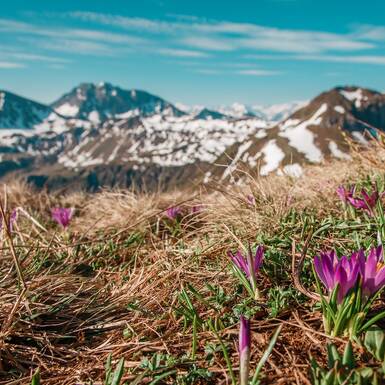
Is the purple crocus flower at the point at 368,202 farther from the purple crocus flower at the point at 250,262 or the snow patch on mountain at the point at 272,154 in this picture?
the snow patch on mountain at the point at 272,154

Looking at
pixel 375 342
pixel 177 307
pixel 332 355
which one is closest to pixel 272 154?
pixel 177 307

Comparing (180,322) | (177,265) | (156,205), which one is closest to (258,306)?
(180,322)

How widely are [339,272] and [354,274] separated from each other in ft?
0.20

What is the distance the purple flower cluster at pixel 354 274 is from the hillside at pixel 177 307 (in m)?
0.24

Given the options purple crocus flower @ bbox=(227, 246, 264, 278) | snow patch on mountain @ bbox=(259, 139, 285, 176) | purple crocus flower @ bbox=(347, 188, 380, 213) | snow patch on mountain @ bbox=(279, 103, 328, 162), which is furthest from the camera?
snow patch on mountain @ bbox=(279, 103, 328, 162)

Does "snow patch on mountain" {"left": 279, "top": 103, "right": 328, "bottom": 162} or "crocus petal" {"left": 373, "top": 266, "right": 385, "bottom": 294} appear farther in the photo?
"snow patch on mountain" {"left": 279, "top": 103, "right": 328, "bottom": 162}

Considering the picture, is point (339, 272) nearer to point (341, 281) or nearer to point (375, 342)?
point (341, 281)

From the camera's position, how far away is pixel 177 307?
2.47m

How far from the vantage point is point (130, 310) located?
260 centimetres

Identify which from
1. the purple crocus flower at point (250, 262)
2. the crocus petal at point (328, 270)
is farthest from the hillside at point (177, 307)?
the crocus petal at point (328, 270)

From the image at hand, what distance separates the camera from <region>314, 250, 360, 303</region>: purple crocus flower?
70.5 inches

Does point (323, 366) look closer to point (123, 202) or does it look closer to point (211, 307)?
point (211, 307)

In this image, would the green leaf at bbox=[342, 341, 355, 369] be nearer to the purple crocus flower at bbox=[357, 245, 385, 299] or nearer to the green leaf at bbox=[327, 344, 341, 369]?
the green leaf at bbox=[327, 344, 341, 369]

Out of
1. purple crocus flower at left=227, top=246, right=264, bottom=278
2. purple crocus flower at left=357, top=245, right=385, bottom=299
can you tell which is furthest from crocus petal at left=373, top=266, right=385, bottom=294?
purple crocus flower at left=227, top=246, right=264, bottom=278
